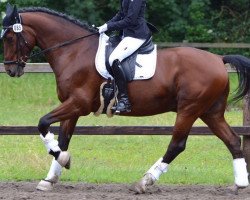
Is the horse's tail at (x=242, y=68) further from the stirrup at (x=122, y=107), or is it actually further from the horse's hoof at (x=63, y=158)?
the horse's hoof at (x=63, y=158)

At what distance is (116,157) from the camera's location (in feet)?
39.6

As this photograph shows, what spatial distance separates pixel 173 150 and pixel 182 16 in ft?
60.2

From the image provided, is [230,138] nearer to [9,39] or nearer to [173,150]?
[173,150]

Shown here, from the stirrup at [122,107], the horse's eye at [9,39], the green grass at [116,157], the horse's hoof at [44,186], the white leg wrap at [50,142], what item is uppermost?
the horse's eye at [9,39]

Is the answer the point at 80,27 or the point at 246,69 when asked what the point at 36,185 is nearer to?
the point at 80,27

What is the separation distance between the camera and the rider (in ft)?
30.7

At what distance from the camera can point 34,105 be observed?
18.2 m

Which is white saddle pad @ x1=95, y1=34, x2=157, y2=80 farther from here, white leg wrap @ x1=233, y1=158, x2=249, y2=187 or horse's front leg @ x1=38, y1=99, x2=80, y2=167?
white leg wrap @ x1=233, y1=158, x2=249, y2=187

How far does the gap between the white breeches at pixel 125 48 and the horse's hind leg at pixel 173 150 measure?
0.94 m

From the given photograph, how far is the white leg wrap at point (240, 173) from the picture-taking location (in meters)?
9.44

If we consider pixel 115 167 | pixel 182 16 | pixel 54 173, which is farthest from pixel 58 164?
pixel 182 16

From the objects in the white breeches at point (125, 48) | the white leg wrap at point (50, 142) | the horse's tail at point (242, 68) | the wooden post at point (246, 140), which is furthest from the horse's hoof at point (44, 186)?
the wooden post at point (246, 140)

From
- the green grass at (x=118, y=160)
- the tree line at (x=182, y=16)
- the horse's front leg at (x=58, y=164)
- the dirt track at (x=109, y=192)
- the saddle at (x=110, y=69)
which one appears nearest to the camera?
the dirt track at (x=109, y=192)

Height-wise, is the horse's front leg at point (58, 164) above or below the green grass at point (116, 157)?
above
